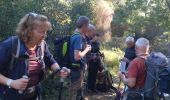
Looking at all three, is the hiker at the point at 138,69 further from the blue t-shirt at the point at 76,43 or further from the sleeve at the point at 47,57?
the blue t-shirt at the point at 76,43

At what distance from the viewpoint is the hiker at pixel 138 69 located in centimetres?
445

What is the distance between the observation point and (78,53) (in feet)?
18.7

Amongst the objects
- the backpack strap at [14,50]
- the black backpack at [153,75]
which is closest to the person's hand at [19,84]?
the backpack strap at [14,50]

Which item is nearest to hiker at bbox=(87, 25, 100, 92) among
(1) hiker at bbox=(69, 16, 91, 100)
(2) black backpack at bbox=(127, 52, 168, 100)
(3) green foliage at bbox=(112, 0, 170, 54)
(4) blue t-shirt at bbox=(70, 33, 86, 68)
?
(1) hiker at bbox=(69, 16, 91, 100)

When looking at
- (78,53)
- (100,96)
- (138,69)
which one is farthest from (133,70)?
(100,96)

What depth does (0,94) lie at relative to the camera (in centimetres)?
346

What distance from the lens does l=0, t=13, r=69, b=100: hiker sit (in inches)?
130

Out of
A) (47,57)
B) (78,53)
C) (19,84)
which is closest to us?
(19,84)

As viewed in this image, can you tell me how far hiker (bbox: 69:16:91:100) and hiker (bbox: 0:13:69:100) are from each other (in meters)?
2.12

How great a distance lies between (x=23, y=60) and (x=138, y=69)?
5.43ft

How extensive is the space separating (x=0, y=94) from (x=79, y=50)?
240cm

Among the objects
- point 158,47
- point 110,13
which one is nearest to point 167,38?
point 158,47

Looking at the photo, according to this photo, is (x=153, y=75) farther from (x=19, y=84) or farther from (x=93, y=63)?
(x=93, y=63)

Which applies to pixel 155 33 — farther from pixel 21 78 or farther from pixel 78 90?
pixel 21 78
